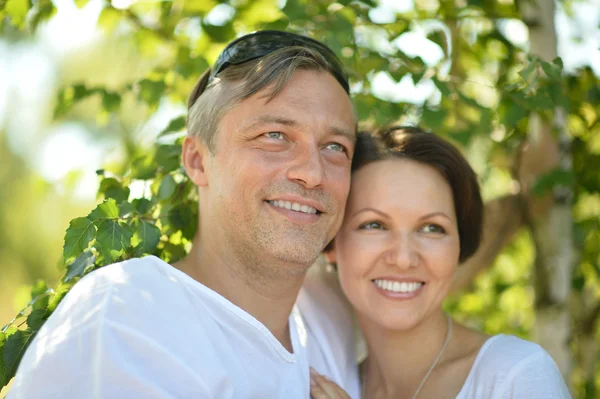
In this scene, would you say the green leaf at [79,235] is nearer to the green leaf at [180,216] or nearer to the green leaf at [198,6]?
the green leaf at [180,216]

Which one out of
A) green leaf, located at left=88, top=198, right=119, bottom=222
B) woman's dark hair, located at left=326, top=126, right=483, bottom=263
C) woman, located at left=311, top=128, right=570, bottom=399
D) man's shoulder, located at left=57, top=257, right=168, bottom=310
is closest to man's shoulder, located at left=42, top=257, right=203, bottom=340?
man's shoulder, located at left=57, top=257, right=168, bottom=310

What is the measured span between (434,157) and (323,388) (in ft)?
3.61

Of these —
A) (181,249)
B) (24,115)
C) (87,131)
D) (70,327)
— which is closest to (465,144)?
(181,249)

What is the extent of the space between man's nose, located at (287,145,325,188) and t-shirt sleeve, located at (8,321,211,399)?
93 cm

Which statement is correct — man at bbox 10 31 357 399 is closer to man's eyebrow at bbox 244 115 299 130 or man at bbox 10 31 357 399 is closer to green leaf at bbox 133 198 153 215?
man's eyebrow at bbox 244 115 299 130

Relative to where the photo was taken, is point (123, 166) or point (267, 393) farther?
point (123, 166)

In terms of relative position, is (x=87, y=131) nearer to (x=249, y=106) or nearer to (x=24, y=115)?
(x=24, y=115)

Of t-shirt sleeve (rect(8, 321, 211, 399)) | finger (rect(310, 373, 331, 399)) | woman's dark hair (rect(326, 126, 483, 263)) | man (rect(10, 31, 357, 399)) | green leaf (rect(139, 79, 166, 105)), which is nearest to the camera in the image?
t-shirt sleeve (rect(8, 321, 211, 399))

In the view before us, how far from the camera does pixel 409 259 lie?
2744 mm

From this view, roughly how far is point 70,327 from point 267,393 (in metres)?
0.78

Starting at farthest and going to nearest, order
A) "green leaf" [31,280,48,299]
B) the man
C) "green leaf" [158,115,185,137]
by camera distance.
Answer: "green leaf" [158,115,185,137]
"green leaf" [31,280,48,299]
the man

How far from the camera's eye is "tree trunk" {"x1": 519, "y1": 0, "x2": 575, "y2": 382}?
380 centimetres

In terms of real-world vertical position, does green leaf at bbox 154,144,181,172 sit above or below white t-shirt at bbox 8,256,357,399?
above

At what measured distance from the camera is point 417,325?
297 cm
